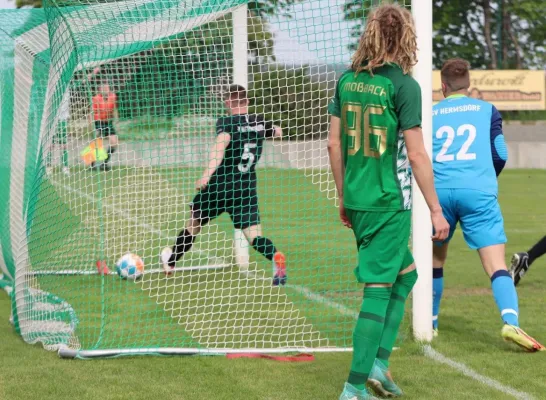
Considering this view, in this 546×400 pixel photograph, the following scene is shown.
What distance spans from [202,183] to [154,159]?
1.45 feet

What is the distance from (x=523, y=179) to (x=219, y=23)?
53.8 ft

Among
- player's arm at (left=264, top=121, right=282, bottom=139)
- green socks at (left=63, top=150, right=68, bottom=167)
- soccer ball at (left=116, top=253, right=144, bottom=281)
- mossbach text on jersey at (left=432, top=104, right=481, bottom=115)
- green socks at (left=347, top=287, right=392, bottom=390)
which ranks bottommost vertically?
soccer ball at (left=116, top=253, right=144, bottom=281)

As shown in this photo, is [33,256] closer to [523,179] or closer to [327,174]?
[327,174]

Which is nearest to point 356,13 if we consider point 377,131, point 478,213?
point 478,213

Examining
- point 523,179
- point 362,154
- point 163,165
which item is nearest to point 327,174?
point 163,165

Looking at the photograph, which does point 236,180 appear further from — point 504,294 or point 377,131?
point 377,131

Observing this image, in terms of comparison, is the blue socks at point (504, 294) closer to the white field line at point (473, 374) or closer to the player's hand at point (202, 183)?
the white field line at point (473, 374)

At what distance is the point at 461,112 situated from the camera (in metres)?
5.94

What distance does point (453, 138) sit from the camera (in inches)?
235

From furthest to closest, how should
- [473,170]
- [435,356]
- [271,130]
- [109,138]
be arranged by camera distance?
[271,130] → [109,138] → [473,170] → [435,356]

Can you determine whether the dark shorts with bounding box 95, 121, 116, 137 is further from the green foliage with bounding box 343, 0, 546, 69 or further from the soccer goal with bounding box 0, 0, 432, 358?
the green foliage with bounding box 343, 0, 546, 69

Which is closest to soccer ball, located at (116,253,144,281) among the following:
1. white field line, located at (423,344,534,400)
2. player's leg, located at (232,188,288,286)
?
player's leg, located at (232,188,288,286)

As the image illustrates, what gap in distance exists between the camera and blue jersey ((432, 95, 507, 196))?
5.89 meters

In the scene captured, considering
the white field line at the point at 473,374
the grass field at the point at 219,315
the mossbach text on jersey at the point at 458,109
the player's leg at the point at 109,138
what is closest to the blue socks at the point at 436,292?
the grass field at the point at 219,315
